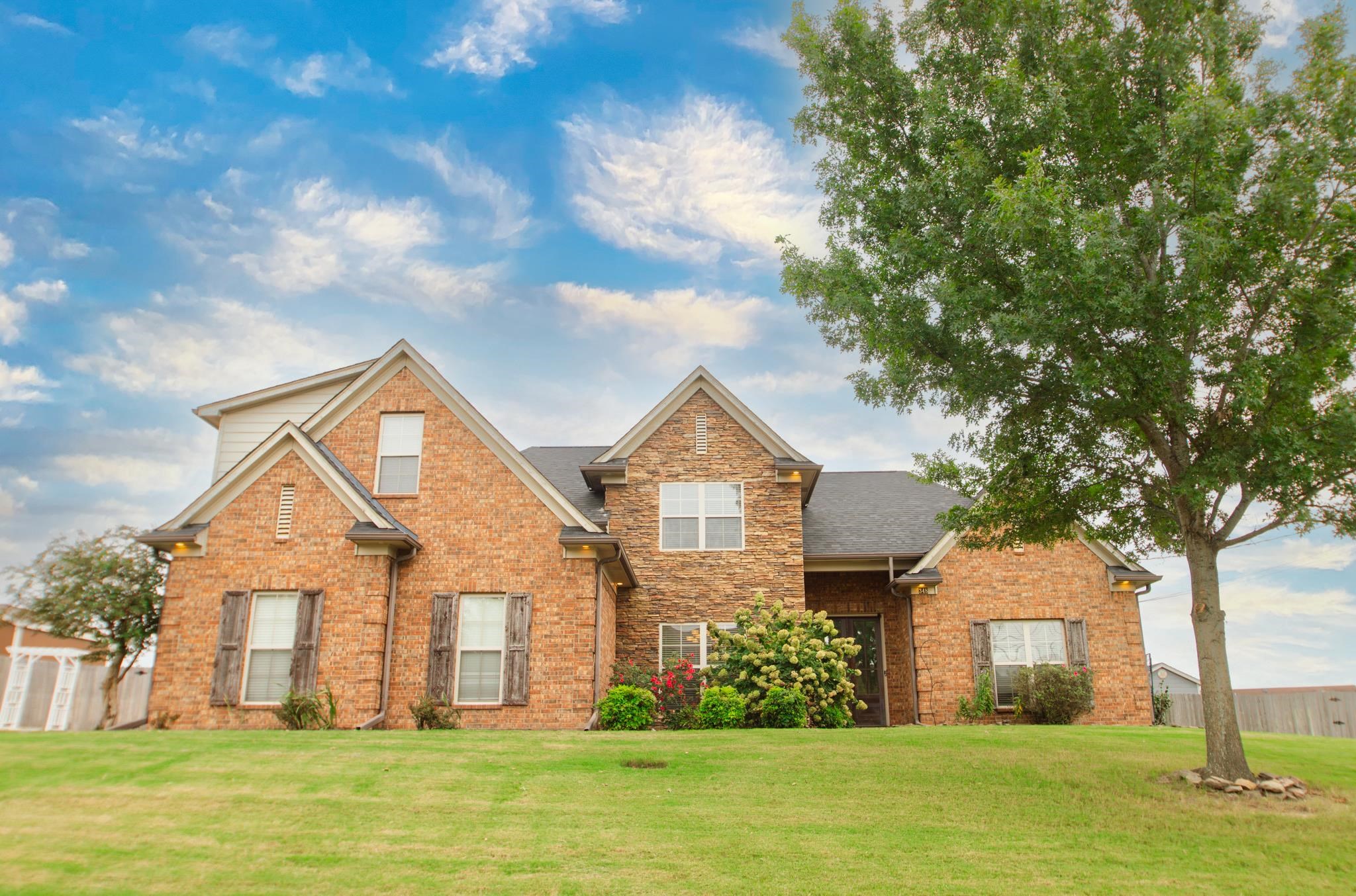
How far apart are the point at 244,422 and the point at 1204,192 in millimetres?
19072

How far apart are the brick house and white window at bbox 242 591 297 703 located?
38 mm

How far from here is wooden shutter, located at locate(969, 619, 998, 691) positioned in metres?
19.6

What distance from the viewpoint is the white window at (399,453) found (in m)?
17.8

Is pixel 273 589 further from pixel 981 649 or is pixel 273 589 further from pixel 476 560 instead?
pixel 981 649

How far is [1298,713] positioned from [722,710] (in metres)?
13.6

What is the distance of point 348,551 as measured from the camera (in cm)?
1603

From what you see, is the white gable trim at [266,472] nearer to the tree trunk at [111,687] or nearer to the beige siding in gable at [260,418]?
the tree trunk at [111,687]

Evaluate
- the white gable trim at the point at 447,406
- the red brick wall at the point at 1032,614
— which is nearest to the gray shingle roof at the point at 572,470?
the white gable trim at the point at 447,406

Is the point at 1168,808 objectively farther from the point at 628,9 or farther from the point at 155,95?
the point at 155,95

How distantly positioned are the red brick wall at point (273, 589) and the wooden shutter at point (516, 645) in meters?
2.23

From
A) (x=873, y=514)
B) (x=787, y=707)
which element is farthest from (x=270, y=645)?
(x=873, y=514)

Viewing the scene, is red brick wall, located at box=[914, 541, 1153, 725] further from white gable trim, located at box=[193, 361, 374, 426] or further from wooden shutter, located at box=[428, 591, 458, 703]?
white gable trim, located at box=[193, 361, 374, 426]

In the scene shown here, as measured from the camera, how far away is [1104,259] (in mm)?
10039

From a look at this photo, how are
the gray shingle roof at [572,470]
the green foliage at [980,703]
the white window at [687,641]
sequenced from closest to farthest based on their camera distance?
the green foliage at [980,703] → the white window at [687,641] → the gray shingle roof at [572,470]
